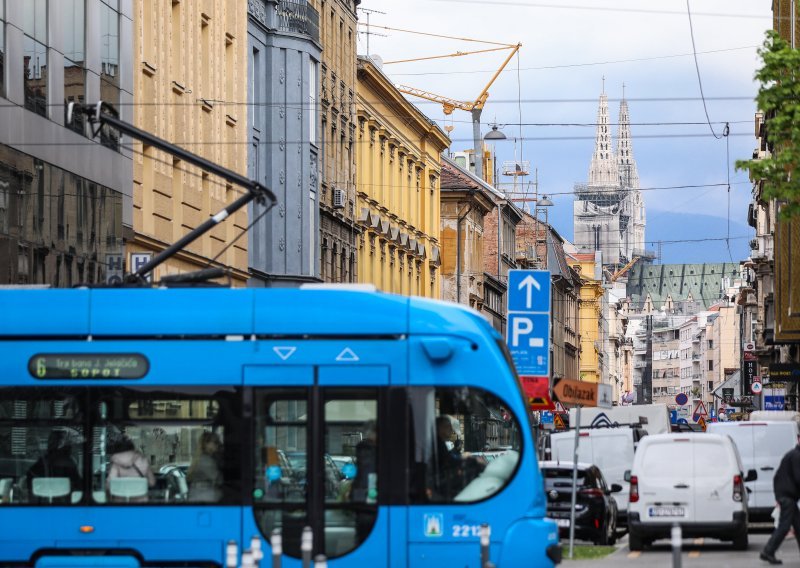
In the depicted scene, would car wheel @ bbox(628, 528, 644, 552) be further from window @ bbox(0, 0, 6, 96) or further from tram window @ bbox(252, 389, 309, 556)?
window @ bbox(0, 0, 6, 96)

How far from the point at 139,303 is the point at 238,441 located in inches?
64.9

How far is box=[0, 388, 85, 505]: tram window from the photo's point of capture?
16938 mm

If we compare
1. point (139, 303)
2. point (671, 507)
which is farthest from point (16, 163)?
point (139, 303)

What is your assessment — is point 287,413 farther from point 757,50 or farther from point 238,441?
point 757,50

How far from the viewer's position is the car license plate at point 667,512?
26.9 meters

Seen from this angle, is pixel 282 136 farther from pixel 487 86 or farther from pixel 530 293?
pixel 487 86

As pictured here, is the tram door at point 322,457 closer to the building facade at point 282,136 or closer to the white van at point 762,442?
the white van at point 762,442

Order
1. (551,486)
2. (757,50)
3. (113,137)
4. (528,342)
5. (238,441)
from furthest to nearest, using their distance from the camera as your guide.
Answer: (113,137), (551,486), (528,342), (757,50), (238,441)

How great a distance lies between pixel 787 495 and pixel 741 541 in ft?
14.9

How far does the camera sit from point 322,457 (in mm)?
16625

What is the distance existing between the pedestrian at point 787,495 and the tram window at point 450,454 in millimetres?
6442

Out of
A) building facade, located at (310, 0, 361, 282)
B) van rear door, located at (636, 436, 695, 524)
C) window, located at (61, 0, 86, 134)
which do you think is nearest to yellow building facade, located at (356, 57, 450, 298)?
building facade, located at (310, 0, 361, 282)

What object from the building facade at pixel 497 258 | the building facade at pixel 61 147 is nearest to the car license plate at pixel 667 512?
the building facade at pixel 61 147

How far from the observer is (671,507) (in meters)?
27.0
